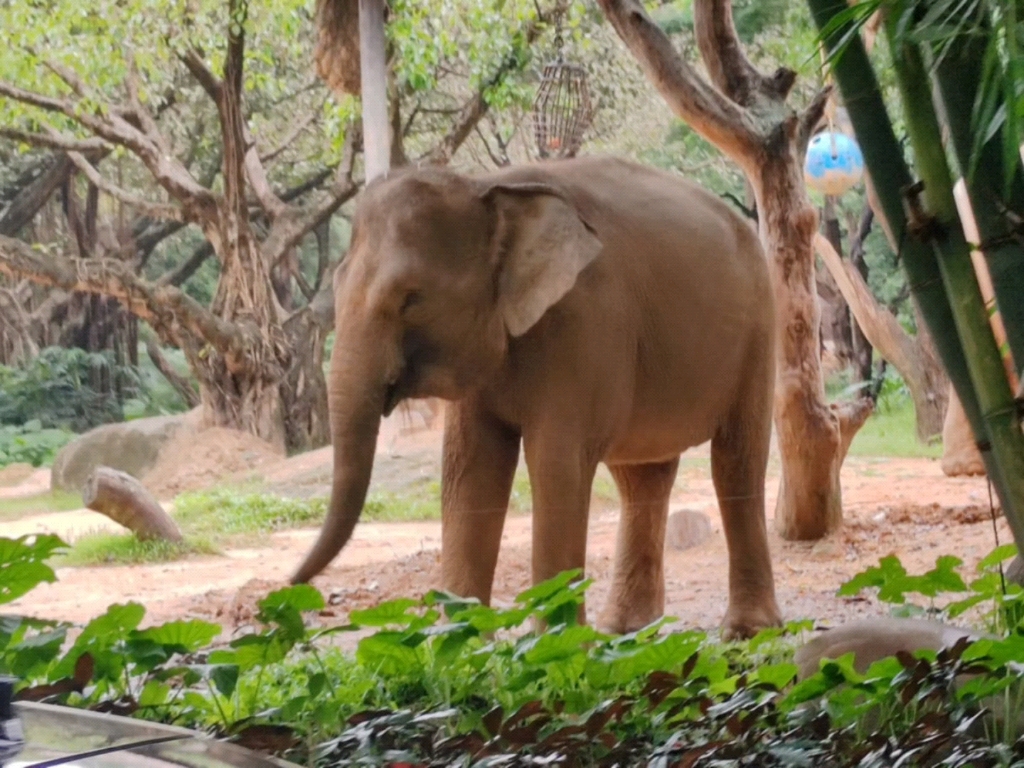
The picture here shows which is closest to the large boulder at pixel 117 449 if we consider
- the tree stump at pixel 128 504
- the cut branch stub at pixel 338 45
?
the tree stump at pixel 128 504

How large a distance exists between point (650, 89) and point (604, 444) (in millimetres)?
584

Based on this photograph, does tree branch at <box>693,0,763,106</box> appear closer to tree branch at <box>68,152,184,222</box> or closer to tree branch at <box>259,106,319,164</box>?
tree branch at <box>259,106,319,164</box>

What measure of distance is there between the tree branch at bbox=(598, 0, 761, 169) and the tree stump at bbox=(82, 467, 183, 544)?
1.04 meters

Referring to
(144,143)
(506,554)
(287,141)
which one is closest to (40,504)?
(144,143)

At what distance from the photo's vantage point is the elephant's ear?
2.07 meters

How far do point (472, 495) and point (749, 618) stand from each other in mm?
444

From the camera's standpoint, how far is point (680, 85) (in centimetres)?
224

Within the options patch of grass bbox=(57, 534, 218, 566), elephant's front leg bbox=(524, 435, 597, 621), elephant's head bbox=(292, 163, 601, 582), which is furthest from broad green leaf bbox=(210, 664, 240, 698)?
elephant's front leg bbox=(524, 435, 597, 621)

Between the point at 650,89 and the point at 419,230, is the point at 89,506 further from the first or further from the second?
the point at 650,89

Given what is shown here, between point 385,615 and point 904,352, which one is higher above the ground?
point 904,352

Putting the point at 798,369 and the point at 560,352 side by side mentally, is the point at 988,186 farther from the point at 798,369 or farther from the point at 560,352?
the point at 798,369

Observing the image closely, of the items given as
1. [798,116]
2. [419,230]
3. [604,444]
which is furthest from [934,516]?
[419,230]

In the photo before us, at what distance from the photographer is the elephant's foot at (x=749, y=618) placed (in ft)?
6.42

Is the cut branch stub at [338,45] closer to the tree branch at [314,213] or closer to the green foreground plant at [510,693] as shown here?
the tree branch at [314,213]
